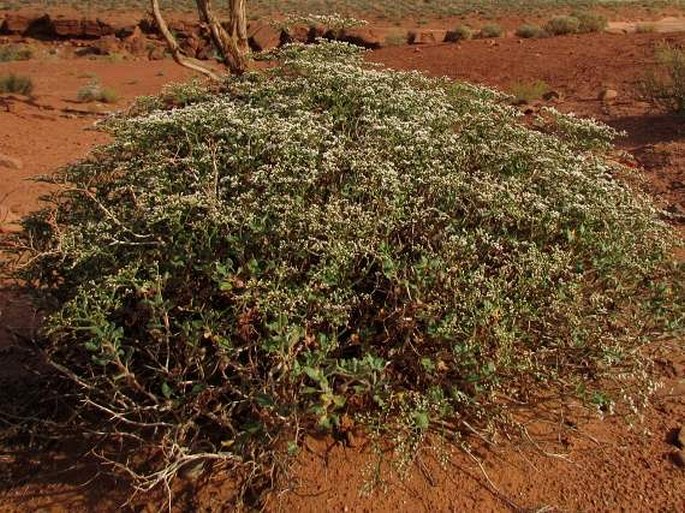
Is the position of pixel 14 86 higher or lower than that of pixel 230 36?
lower

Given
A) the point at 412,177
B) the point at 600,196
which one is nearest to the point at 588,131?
the point at 600,196

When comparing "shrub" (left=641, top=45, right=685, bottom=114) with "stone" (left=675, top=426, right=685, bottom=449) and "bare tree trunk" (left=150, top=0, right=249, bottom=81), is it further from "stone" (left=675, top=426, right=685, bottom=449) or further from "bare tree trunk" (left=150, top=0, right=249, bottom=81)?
"stone" (left=675, top=426, right=685, bottom=449)

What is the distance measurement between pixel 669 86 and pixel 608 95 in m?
1.53

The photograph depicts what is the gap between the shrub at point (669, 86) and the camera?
1106 centimetres

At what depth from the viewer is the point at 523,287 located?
3.35 meters

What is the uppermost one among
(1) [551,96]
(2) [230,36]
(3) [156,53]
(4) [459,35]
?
(2) [230,36]

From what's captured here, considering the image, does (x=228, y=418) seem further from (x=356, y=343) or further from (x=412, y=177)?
(x=412, y=177)

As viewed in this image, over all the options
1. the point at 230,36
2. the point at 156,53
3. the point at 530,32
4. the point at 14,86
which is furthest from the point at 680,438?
the point at 156,53

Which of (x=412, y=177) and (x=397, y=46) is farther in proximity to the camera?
(x=397, y=46)

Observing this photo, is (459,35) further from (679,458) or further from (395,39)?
(679,458)

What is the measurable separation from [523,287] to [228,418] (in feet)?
5.09

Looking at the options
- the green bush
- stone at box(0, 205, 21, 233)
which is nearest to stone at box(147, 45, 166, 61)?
stone at box(0, 205, 21, 233)

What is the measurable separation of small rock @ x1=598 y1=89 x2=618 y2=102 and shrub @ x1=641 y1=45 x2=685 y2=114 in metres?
0.63

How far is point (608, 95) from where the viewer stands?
12930 mm
